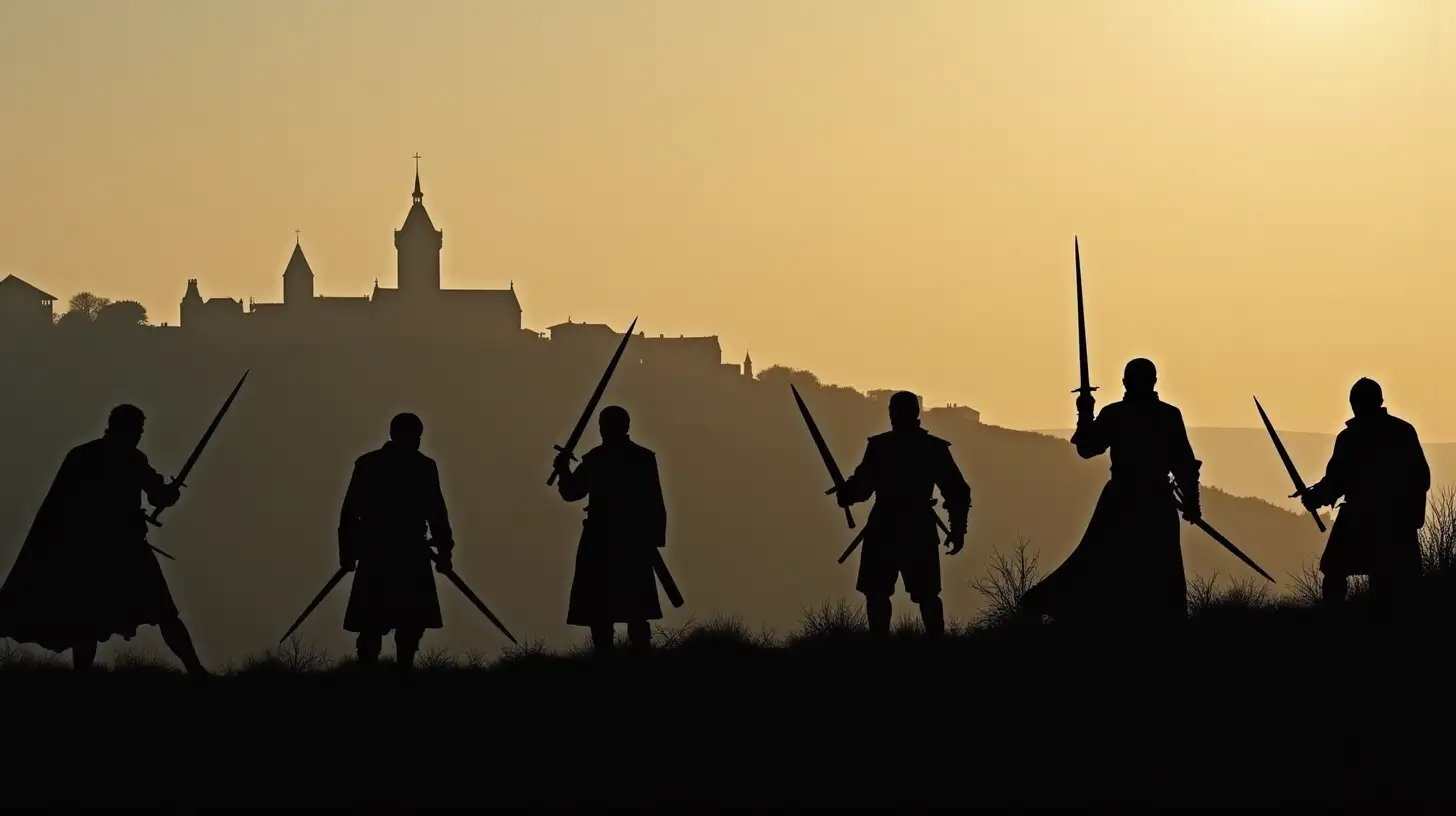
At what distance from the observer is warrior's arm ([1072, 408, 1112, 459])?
12.2 meters

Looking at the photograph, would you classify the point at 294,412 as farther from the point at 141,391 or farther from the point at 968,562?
the point at 968,562

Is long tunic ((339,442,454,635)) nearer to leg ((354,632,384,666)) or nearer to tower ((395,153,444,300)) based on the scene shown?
leg ((354,632,384,666))

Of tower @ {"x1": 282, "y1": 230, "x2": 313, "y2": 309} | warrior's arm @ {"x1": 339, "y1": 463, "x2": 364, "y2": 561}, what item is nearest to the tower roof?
tower @ {"x1": 282, "y1": 230, "x2": 313, "y2": 309}

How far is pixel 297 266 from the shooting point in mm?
189500

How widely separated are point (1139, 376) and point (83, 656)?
7.07 m

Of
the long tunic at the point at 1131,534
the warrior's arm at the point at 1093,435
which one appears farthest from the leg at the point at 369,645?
the warrior's arm at the point at 1093,435

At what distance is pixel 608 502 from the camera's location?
1428cm

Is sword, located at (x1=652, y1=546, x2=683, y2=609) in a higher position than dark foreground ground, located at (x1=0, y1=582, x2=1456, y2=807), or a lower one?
higher

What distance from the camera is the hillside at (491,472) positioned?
417ft

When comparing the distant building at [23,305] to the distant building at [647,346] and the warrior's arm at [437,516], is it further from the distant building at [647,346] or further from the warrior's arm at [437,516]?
the warrior's arm at [437,516]

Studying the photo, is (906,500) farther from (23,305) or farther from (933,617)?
(23,305)

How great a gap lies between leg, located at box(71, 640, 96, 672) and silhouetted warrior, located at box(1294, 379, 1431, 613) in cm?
831

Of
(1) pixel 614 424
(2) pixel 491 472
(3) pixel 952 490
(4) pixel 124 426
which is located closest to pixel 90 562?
(4) pixel 124 426

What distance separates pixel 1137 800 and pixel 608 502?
234 inches
